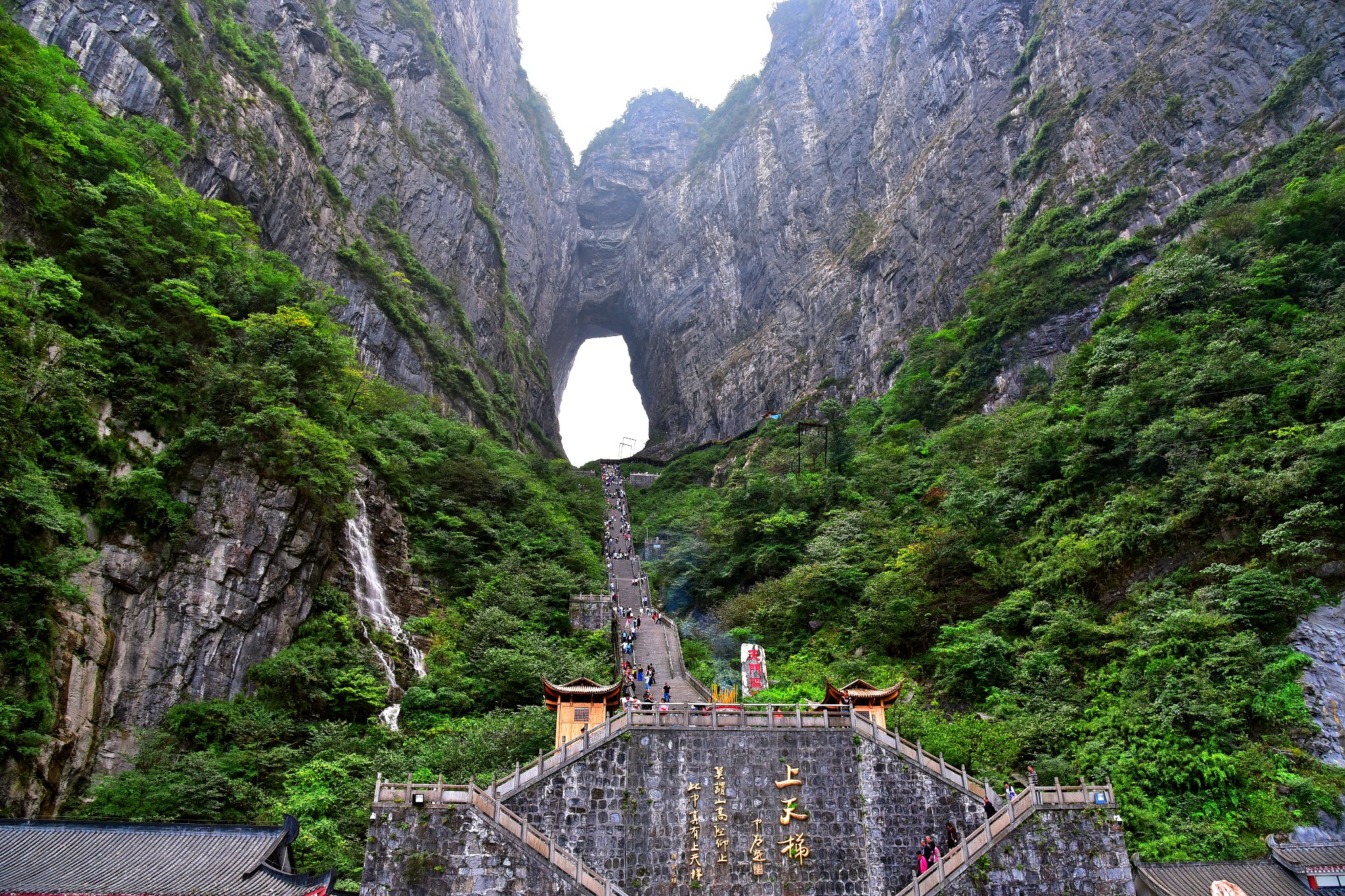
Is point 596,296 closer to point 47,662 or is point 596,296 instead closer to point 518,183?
point 518,183

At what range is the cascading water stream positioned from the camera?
709 inches

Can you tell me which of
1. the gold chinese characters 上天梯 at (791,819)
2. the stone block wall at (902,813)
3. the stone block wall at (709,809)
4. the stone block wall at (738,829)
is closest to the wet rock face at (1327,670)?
the stone block wall at (738,829)

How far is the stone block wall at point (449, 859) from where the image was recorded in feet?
35.8

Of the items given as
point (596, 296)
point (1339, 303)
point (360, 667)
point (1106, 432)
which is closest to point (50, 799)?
point (360, 667)

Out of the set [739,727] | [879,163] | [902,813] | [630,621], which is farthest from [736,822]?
[879,163]

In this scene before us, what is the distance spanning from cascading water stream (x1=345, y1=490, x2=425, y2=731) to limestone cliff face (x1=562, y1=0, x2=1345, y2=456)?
22.4 m

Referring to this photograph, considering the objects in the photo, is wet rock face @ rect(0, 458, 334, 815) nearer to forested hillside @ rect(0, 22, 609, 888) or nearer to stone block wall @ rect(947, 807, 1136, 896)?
forested hillside @ rect(0, 22, 609, 888)

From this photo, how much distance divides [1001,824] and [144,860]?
1225 centimetres

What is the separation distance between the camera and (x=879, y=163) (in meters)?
48.5

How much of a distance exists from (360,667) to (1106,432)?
58.5ft

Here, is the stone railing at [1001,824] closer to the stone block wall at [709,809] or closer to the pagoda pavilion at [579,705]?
the stone block wall at [709,809]

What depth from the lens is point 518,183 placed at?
55688 mm

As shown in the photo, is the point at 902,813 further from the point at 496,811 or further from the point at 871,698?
the point at 496,811

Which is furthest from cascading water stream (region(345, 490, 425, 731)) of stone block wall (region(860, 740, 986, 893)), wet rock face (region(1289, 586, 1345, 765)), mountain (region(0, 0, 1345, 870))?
wet rock face (region(1289, 586, 1345, 765))
